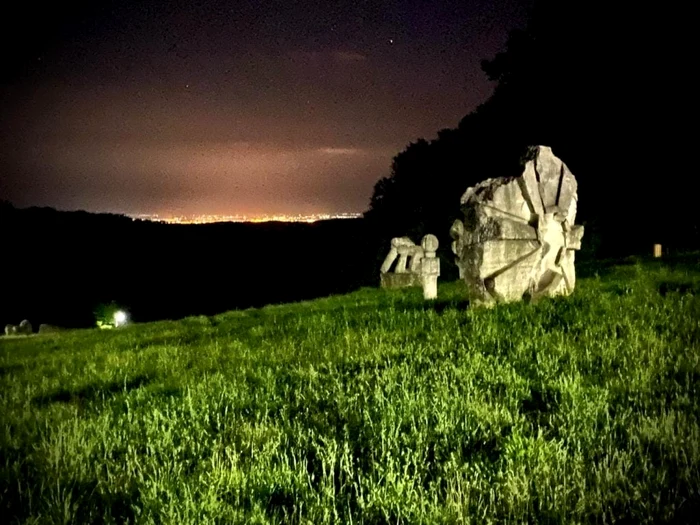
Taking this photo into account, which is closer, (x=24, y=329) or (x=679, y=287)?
(x=679, y=287)

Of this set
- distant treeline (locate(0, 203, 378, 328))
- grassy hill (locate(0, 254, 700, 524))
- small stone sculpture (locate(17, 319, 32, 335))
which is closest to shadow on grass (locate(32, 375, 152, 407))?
grassy hill (locate(0, 254, 700, 524))

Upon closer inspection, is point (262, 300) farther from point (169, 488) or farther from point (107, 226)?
point (169, 488)

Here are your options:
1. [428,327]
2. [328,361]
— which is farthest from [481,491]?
[428,327]

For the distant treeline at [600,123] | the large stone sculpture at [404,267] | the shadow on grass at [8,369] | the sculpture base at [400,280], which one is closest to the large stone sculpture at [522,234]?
the large stone sculpture at [404,267]

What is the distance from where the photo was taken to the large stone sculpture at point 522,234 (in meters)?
10.9

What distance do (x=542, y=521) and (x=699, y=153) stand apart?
3024cm

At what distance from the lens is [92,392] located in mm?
7277

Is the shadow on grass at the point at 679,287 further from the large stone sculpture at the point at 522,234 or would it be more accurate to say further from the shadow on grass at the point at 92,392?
the shadow on grass at the point at 92,392

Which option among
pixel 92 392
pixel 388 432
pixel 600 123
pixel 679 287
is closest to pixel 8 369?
pixel 92 392

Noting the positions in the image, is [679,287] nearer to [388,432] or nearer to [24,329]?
[388,432]

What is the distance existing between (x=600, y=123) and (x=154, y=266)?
60502 millimetres

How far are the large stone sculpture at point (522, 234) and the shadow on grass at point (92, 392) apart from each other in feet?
21.8

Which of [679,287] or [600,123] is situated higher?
[600,123]

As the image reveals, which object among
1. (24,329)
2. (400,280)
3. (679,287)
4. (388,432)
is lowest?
(24,329)
